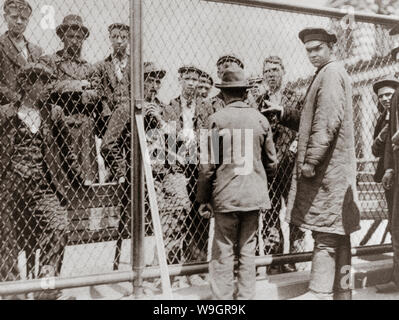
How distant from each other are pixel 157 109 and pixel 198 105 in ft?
1.52

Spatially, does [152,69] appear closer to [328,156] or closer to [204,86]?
[204,86]

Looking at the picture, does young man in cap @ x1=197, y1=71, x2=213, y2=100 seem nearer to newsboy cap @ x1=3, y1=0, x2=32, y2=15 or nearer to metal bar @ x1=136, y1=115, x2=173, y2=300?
metal bar @ x1=136, y1=115, x2=173, y2=300

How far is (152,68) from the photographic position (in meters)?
3.72

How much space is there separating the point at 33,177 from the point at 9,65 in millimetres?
898

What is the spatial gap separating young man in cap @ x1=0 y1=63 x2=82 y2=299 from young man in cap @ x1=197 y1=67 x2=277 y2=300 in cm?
116

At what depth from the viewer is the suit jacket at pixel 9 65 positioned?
3.31 metres

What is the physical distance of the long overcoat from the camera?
10.8ft

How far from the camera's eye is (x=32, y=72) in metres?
3.34

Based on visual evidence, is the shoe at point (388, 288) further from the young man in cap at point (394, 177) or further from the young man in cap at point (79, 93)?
the young man in cap at point (79, 93)

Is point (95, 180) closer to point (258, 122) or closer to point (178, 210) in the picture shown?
point (178, 210)

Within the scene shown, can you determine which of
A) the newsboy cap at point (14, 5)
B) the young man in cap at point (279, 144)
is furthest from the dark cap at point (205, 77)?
the newsboy cap at point (14, 5)

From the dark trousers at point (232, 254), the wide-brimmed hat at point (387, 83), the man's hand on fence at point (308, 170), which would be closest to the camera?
the dark trousers at point (232, 254)
